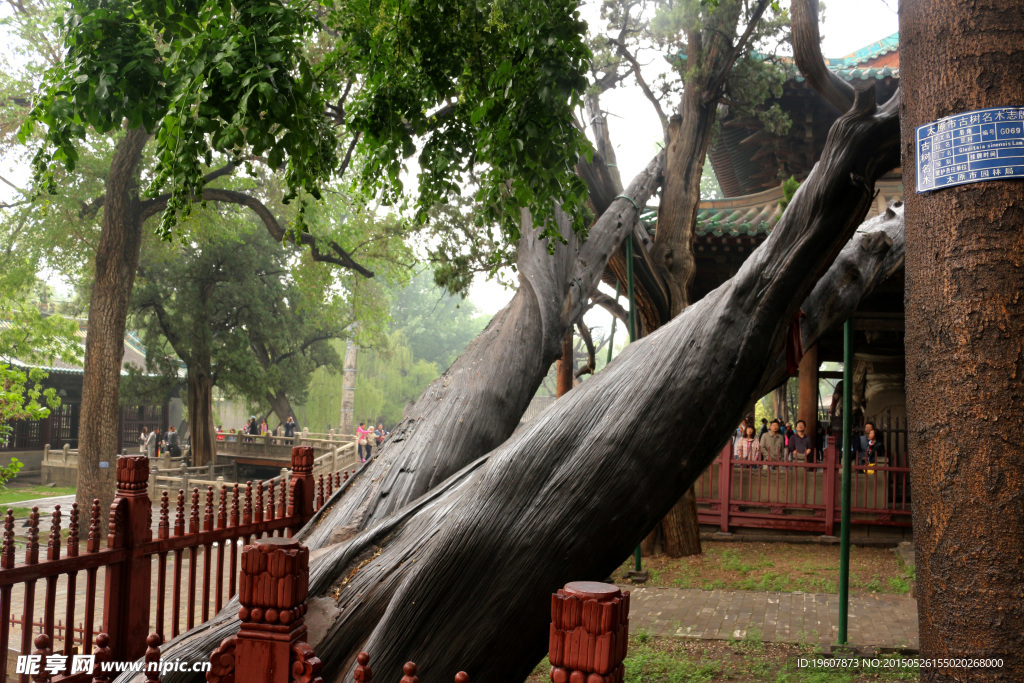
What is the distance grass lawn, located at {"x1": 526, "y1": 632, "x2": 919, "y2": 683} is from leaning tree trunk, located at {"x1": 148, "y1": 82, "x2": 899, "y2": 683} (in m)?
2.03

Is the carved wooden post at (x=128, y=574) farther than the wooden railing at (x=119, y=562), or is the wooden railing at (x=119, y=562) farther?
the carved wooden post at (x=128, y=574)

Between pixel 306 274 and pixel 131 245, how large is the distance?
159 inches

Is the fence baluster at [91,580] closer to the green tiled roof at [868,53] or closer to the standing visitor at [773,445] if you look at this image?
the standing visitor at [773,445]

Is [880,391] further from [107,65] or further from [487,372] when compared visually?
[107,65]

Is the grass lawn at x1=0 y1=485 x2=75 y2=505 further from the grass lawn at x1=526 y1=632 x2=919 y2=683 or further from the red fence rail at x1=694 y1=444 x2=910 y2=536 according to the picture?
the grass lawn at x1=526 y1=632 x2=919 y2=683

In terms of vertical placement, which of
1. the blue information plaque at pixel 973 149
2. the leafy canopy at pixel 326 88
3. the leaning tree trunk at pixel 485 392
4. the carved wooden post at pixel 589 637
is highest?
the leafy canopy at pixel 326 88

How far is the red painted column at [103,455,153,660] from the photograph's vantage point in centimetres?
397

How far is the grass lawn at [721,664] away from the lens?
4730 millimetres

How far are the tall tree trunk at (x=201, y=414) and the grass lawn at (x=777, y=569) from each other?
598 inches

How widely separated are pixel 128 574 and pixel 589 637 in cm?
338

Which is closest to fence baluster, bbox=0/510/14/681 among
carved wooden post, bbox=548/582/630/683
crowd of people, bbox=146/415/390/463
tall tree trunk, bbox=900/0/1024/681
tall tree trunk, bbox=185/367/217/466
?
carved wooden post, bbox=548/582/630/683

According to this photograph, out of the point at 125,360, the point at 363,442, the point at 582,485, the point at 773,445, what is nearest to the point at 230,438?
the point at 363,442

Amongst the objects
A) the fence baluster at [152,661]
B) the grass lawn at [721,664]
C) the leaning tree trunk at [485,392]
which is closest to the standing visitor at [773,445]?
the grass lawn at [721,664]

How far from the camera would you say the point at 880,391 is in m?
14.6
